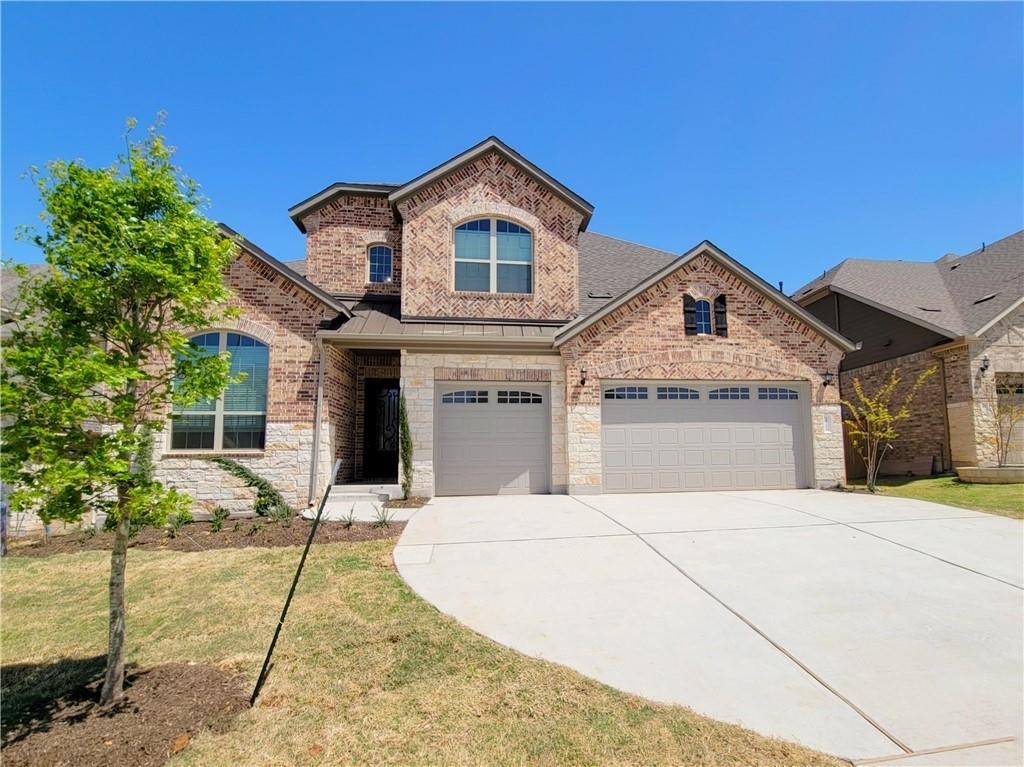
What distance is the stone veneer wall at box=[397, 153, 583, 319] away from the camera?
485 inches

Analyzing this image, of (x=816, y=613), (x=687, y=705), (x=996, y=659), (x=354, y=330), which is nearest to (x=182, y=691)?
(x=687, y=705)

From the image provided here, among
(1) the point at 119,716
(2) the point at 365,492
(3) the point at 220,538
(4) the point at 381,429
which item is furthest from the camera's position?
(4) the point at 381,429

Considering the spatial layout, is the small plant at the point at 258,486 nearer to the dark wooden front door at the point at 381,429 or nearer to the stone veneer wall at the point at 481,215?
the dark wooden front door at the point at 381,429

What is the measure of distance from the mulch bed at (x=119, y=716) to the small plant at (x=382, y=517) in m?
4.34

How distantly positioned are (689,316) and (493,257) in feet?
17.1

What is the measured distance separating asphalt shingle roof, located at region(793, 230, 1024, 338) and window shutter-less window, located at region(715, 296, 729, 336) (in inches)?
292

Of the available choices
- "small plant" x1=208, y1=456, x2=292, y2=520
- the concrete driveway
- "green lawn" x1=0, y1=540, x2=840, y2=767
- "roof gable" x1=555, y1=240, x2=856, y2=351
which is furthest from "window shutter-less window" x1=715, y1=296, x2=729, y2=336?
"small plant" x1=208, y1=456, x2=292, y2=520

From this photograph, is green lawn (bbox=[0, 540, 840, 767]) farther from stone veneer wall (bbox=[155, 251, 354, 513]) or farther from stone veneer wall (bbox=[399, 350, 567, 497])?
stone veneer wall (bbox=[399, 350, 567, 497])

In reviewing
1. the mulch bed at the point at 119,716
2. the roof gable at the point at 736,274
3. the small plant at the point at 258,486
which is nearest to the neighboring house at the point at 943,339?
the roof gable at the point at 736,274

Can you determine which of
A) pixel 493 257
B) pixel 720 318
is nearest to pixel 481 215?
pixel 493 257

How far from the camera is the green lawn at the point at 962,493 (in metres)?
9.35

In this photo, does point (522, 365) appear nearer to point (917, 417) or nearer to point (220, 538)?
point (220, 538)

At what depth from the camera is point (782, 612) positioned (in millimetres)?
4586

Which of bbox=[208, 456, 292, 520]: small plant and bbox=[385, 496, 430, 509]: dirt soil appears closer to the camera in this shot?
bbox=[208, 456, 292, 520]: small plant
